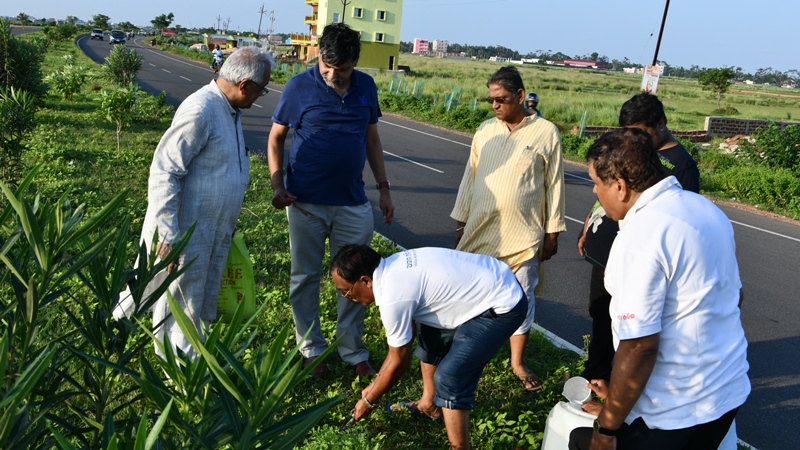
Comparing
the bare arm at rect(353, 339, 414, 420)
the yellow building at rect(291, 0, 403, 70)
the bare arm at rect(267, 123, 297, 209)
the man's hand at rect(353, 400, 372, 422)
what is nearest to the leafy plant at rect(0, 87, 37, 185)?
the bare arm at rect(267, 123, 297, 209)

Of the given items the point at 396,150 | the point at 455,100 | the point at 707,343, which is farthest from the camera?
the point at 455,100

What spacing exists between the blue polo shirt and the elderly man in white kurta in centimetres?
41

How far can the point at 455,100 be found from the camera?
77.6ft

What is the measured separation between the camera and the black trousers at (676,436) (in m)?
2.36

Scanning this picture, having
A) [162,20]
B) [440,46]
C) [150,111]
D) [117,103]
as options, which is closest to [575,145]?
[150,111]

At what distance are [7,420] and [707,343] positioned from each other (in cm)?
195

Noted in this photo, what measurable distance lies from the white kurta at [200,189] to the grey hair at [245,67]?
114 mm

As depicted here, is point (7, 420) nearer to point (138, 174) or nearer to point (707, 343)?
point (707, 343)

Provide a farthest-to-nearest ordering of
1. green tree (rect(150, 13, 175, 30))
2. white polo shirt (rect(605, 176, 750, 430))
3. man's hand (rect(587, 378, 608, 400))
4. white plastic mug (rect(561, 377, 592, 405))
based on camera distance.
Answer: green tree (rect(150, 13, 175, 30))
white plastic mug (rect(561, 377, 592, 405))
man's hand (rect(587, 378, 608, 400))
white polo shirt (rect(605, 176, 750, 430))

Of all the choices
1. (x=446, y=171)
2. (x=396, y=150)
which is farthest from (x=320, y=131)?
(x=396, y=150)

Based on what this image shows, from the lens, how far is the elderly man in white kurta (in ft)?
11.2

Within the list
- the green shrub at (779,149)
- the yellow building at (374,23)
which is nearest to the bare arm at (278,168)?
the green shrub at (779,149)

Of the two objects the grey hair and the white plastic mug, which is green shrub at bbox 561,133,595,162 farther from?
the white plastic mug

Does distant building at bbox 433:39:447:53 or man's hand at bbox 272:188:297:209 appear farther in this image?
distant building at bbox 433:39:447:53
